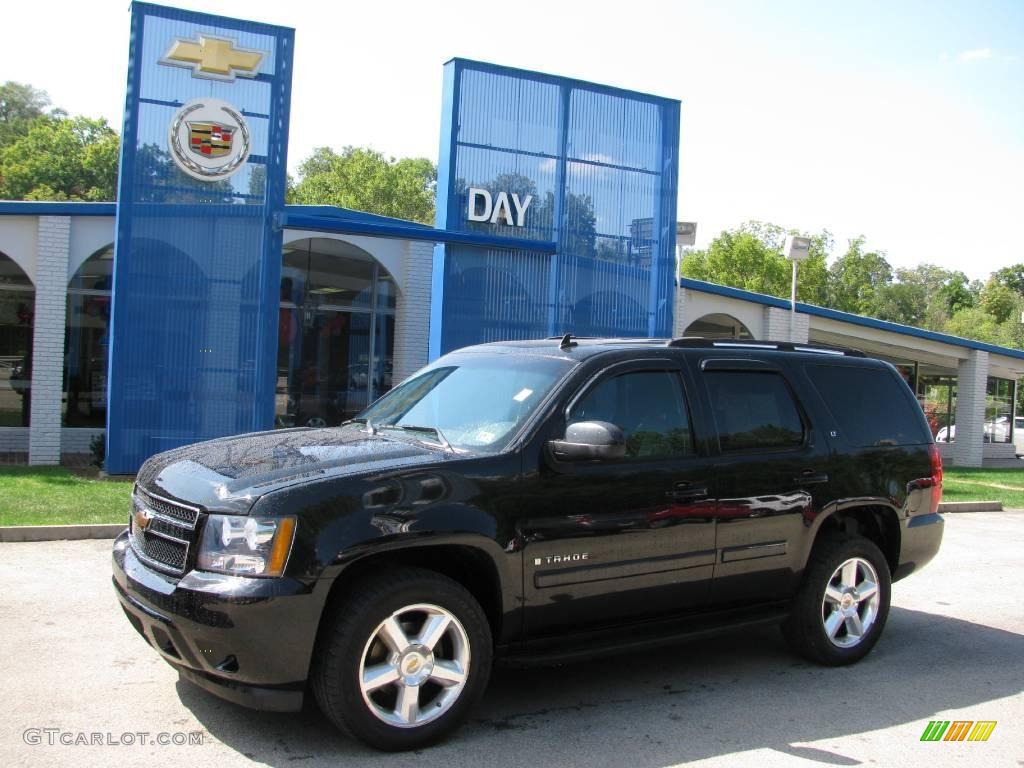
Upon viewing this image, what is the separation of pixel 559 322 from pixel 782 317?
23.5 ft

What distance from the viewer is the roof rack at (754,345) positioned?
221 inches

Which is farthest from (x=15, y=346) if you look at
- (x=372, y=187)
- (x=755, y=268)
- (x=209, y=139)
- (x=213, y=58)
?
(x=372, y=187)

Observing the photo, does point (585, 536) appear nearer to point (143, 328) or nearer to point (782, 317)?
point (143, 328)

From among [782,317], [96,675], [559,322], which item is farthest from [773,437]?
[782,317]

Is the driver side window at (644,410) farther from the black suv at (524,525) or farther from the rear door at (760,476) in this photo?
the rear door at (760,476)

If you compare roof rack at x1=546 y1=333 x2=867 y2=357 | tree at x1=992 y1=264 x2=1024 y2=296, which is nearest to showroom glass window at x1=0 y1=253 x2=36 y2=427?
roof rack at x1=546 y1=333 x2=867 y2=357

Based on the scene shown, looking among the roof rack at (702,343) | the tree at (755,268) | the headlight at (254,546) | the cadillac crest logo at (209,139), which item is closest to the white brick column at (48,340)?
the cadillac crest logo at (209,139)

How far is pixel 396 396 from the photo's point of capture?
5.82 meters

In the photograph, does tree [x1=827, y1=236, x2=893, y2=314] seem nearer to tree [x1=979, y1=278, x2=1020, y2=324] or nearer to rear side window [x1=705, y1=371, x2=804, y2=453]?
tree [x1=979, y1=278, x2=1020, y2=324]

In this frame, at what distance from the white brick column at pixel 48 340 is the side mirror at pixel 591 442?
1157 centimetres

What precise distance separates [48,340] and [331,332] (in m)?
5.19

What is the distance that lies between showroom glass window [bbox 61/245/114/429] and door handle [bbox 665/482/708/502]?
42.0 feet

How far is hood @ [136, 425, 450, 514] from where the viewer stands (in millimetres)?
4168

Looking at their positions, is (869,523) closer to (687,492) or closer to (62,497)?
(687,492)
